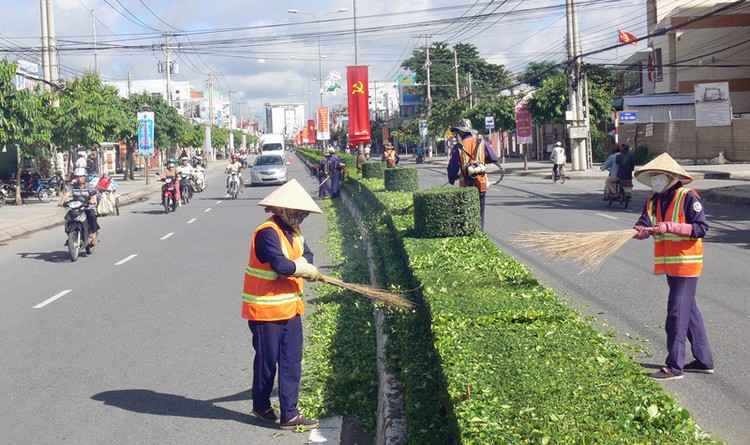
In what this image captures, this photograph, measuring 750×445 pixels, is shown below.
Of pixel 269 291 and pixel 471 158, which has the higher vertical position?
pixel 471 158

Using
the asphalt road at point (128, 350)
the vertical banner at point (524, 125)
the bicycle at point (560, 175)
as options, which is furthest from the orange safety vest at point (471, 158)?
the vertical banner at point (524, 125)

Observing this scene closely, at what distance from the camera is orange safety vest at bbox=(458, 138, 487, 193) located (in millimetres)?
12141

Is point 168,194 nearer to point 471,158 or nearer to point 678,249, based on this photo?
point 471,158

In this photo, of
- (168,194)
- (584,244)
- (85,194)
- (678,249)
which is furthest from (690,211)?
(168,194)

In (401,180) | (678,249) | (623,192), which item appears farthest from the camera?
(401,180)

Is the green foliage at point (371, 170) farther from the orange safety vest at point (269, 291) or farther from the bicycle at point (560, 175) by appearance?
the orange safety vest at point (269, 291)

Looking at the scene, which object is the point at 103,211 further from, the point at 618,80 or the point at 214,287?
the point at 618,80

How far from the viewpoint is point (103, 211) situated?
67.3 feet

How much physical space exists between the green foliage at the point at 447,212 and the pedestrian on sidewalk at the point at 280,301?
453 centimetres

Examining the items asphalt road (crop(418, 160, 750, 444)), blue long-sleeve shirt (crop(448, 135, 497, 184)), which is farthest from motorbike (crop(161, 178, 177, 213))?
blue long-sleeve shirt (crop(448, 135, 497, 184))

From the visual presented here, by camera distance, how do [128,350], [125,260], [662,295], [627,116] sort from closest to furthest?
[128,350], [662,295], [125,260], [627,116]

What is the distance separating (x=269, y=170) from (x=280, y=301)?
34271mm

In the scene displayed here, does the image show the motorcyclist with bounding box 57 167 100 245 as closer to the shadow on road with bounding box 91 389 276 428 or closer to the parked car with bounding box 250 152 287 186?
the shadow on road with bounding box 91 389 276 428

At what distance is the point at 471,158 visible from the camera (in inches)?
479
